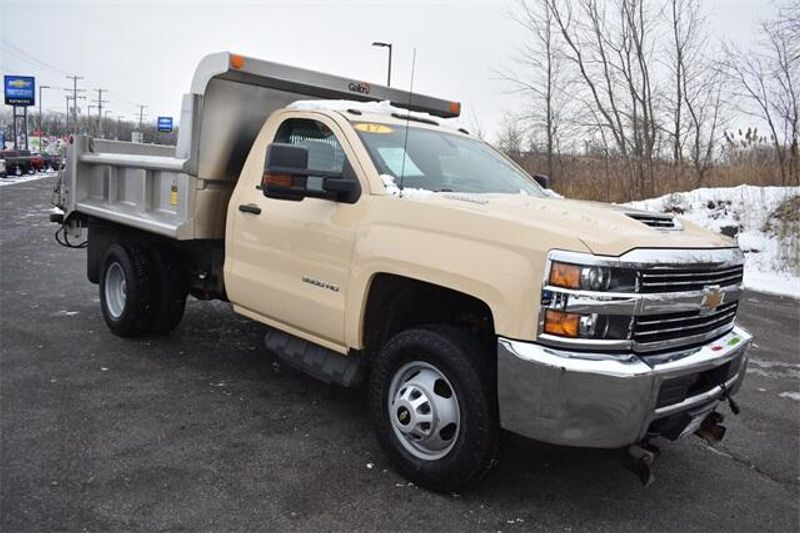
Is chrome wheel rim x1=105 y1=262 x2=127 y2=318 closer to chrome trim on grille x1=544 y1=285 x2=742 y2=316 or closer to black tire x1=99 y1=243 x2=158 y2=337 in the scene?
black tire x1=99 y1=243 x2=158 y2=337

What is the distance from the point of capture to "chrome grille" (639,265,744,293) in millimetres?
3020

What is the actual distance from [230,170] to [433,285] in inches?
93.7

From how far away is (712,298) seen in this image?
337 cm

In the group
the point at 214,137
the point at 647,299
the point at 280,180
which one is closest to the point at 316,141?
the point at 280,180

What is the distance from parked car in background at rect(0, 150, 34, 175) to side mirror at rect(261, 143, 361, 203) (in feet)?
134

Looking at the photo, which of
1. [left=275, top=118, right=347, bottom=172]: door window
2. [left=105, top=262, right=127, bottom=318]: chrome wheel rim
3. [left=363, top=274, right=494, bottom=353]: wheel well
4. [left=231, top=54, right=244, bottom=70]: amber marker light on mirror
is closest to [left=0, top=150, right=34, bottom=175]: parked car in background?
[left=105, top=262, right=127, bottom=318]: chrome wheel rim

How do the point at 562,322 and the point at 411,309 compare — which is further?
the point at 411,309

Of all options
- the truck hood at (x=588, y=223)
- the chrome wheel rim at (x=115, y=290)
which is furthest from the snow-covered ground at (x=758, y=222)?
the chrome wheel rim at (x=115, y=290)

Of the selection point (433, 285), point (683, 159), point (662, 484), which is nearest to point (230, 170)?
point (433, 285)

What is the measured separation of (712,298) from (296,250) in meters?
Result: 2.46

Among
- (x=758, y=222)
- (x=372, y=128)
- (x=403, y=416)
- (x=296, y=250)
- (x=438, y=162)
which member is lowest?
(x=403, y=416)

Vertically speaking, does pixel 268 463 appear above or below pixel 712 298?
below

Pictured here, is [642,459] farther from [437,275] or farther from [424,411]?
[437,275]

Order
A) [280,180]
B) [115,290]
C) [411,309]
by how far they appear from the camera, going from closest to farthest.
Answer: [280,180]
[411,309]
[115,290]
